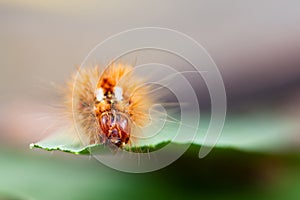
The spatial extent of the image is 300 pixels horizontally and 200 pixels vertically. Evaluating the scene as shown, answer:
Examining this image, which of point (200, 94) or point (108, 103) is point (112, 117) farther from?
point (200, 94)

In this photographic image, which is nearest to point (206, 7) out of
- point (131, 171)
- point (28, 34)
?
point (28, 34)

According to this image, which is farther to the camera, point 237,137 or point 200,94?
point 200,94

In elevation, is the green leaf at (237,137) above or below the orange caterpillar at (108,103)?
below

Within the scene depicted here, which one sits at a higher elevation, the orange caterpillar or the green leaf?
the orange caterpillar

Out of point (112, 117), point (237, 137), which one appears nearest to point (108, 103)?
point (112, 117)
